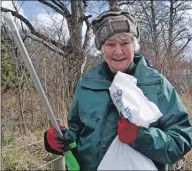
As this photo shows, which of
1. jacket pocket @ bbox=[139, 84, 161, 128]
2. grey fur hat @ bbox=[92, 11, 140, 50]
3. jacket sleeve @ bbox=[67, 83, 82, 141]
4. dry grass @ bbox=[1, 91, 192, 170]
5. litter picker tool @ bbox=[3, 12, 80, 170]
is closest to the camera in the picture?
litter picker tool @ bbox=[3, 12, 80, 170]

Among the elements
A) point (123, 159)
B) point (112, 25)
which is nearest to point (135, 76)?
point (112, 25)

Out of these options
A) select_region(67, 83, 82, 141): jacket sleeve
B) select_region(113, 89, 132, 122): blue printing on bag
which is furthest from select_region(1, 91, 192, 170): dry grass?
select_region(113, 89, 132, 122): blue printing on bag

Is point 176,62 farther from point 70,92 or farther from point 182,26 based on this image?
point 182,26

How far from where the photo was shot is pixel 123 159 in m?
1.48

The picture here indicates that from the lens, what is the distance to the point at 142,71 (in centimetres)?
164

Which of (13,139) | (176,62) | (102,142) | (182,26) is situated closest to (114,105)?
(102,142)

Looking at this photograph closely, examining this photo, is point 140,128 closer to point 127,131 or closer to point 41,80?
point 127,131

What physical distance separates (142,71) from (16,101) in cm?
485

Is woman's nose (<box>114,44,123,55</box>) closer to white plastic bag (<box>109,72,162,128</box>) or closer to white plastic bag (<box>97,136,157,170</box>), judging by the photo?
white plastic bag (<box>109,72,162,128</box>)

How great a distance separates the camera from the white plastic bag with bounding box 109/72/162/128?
1426mm

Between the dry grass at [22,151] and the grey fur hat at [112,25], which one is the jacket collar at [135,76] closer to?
the grey fur hat at [112,25]

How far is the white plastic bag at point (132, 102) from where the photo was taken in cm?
143

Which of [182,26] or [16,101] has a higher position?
[182,26]

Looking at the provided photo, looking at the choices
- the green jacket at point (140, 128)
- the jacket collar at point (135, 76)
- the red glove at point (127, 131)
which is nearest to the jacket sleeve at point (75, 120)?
the green jacket at point (140, 128)
